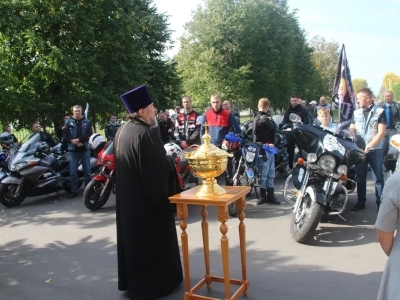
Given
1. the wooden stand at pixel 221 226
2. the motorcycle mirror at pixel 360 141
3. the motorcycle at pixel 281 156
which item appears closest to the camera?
the wooden stand at pixel 221 226

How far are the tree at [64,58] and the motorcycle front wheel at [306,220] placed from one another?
14.1m

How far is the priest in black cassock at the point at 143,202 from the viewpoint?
3.60 meters

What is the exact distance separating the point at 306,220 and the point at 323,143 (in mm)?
1109

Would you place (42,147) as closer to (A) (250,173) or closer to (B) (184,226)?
(A) (250,173)

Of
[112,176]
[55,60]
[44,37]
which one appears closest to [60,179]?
[112,176]

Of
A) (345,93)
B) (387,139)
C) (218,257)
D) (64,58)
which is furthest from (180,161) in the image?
(64,58)

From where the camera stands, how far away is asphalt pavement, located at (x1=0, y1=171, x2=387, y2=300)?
399 cm

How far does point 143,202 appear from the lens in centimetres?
366

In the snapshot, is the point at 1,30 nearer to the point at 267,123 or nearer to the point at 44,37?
the point at 44,37

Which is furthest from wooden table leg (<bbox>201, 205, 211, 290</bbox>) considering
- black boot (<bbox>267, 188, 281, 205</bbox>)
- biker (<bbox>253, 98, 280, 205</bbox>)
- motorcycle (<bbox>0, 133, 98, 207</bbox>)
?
motorcycle (<bbox>0, 133, 98, 207</bbox>)

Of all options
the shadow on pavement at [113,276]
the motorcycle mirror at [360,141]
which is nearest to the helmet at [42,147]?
the shadow on pavement at [113,276]

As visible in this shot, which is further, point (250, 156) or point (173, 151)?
point (173, 151)

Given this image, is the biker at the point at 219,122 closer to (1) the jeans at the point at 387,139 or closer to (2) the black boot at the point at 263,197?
(2) the black boot at the point at 263,197

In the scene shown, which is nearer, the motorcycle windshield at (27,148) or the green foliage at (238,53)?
the motorcycle windshield at (27,148)
